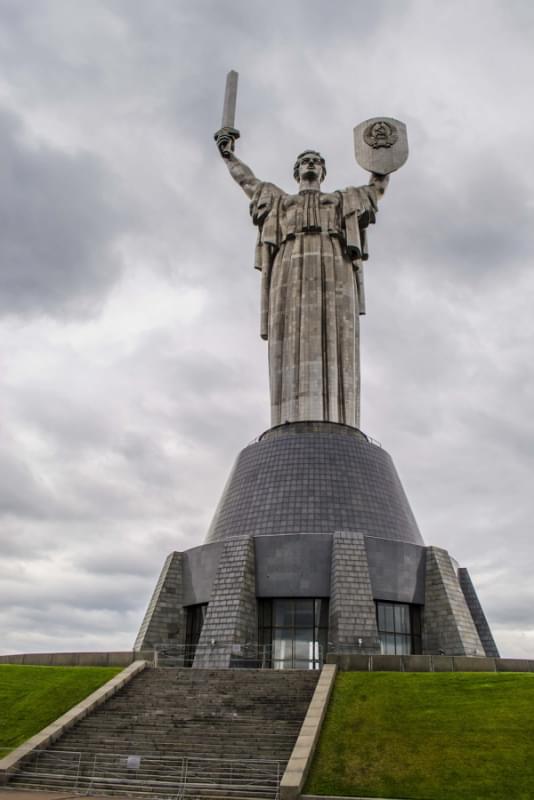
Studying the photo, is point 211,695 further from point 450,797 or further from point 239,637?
point 450,797

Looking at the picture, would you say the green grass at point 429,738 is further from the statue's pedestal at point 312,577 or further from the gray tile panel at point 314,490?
the gray tile panel at point 314,490

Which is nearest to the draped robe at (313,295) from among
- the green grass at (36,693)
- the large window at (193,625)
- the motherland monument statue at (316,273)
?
the motherland monument statue at (316,273)

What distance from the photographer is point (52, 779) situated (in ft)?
56.2

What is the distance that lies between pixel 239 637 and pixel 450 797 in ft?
50.4

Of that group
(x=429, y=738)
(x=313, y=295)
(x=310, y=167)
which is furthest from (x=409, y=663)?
(x=310, y=167)

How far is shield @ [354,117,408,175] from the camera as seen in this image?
42344 mm

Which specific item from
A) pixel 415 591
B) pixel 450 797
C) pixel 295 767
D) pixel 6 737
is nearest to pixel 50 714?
pixel 6 737

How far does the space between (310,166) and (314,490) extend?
19.8 m

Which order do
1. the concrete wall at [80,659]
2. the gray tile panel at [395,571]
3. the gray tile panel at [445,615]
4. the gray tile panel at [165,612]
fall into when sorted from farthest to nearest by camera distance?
the gray tile panel at [165,612] → the gray tile panel at [395,571] → the gray tile panel at [445,615] → the concrete wall at [80,659]

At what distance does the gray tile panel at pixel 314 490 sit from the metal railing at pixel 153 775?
1526cm

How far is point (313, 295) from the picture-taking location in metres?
40.2

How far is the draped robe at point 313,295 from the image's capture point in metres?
38.8

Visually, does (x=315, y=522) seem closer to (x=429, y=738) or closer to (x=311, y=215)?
(x=429, y=738)

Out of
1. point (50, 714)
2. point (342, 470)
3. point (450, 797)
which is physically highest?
point (342, 470)
